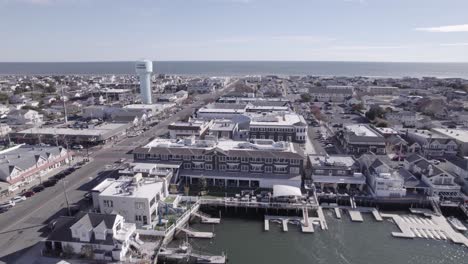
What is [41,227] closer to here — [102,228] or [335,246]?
[102,228]

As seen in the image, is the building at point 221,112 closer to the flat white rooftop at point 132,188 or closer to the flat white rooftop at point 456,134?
the flat white rooftop at point 132,188

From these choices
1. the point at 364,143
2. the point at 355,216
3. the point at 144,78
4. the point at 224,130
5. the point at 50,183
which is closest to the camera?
the point at 355,216

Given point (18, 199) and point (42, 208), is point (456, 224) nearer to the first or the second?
point (42, 208)

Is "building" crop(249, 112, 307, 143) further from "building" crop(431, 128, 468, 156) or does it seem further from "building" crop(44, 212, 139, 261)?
"building" crop(44, 212, 139, 261)

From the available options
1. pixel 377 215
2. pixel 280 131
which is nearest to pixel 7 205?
pixel 377 215

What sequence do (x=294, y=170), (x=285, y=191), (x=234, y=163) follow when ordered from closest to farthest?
(x=285, y=191), (x=294, y=170), (x=234, y=163)

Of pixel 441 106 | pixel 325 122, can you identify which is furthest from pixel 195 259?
pixel 441 106

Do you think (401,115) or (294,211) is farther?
(401,115)
